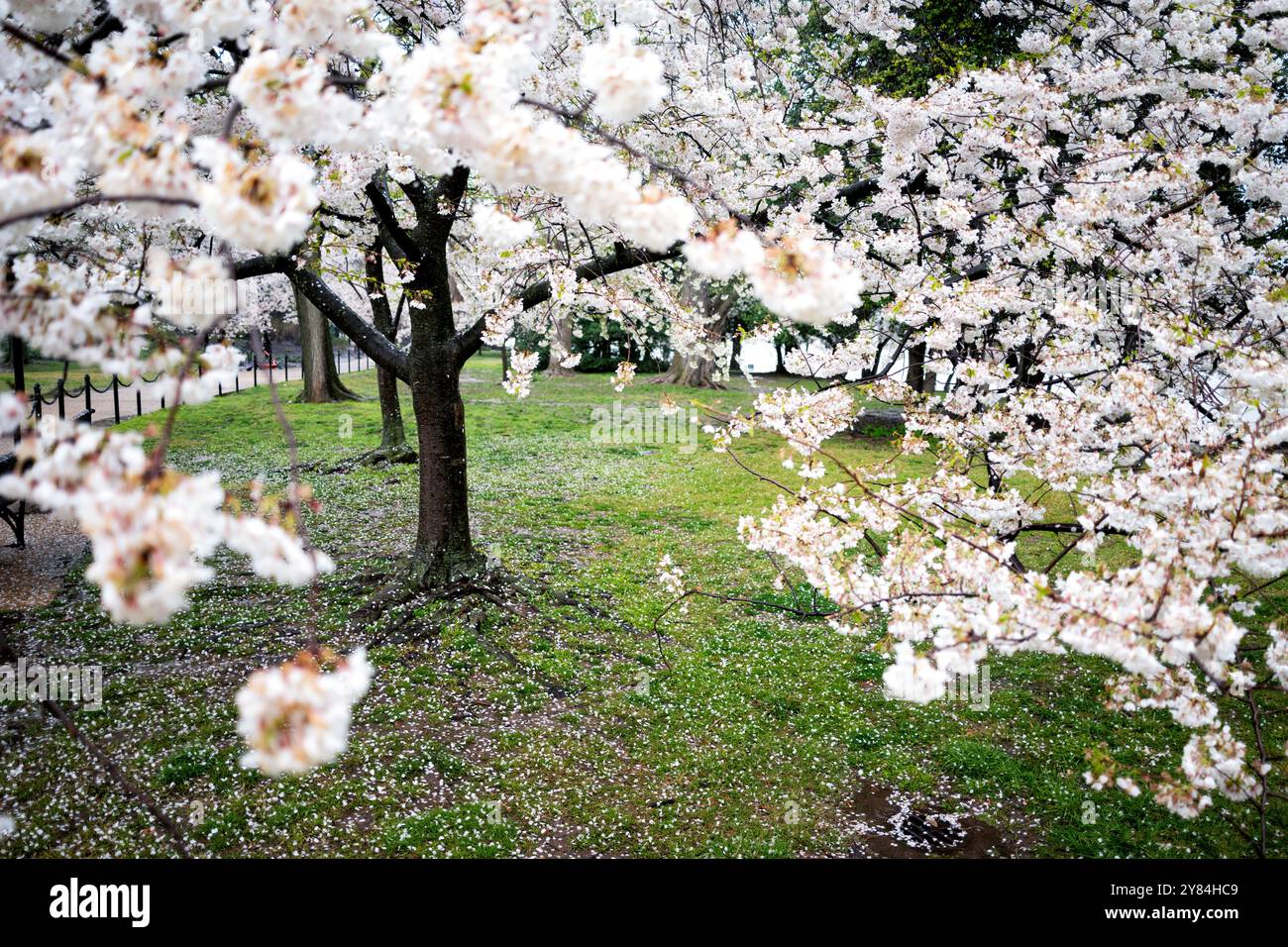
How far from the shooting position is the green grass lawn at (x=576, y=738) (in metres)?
3.99

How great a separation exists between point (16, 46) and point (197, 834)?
11.3 feet

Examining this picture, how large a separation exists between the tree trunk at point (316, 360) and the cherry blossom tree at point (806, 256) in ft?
29.7

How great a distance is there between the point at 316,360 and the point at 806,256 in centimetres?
1898

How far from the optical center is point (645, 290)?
11.2 metres

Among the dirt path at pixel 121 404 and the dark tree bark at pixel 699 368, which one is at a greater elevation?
the dark tree bark at pixel 699 368

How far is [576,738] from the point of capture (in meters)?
4.90

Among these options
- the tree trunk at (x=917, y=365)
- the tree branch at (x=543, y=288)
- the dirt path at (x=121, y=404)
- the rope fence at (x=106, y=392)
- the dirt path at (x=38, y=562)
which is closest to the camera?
the rope fence at (x=106, y=392)

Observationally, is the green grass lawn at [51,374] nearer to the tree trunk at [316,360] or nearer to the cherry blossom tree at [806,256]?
the tree trunk at [316,360]

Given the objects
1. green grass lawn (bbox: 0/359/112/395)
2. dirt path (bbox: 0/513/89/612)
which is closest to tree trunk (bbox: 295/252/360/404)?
green grass lawn (bbox: 0/359/112/395)

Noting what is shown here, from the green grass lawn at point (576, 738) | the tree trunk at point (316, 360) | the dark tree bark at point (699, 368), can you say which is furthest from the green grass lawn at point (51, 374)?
the dark tree bark at point (699, 368)

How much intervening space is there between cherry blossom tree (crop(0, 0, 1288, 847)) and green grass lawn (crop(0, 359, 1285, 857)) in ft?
2.25

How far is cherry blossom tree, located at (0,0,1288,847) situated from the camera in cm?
201

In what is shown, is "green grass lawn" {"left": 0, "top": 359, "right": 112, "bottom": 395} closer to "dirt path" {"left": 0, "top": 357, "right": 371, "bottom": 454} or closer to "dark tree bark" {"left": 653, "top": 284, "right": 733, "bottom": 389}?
"dirt path" {"left": 0, "top": 357, "right": 371, "bottom": 454}
